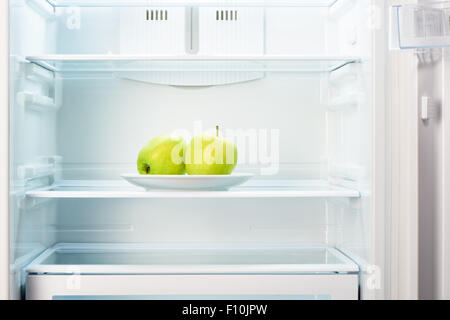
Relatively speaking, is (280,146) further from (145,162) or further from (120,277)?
(120,277)

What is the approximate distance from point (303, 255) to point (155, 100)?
56 centimetres

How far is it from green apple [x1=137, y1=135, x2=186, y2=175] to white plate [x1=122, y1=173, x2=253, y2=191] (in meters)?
0.05

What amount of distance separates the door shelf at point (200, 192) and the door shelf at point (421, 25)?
1.10ft

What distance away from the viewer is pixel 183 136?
1182 millimetres

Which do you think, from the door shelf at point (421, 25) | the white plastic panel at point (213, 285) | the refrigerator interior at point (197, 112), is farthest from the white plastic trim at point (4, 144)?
the door shelf at point (421, 25)

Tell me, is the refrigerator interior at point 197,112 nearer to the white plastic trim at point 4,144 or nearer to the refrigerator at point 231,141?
the refrigerator at point 231,141

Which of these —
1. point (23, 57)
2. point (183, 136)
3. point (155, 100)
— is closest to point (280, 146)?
point (183, 136)

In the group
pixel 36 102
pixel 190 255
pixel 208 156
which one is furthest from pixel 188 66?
pixel 190 255

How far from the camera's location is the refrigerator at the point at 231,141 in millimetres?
882

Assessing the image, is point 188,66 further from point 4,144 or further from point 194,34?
point 4,144

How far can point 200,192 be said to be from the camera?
100 centimetres

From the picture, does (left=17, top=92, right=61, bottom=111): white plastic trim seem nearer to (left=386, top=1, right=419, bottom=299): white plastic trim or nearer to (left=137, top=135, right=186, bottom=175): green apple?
(left=137, top=135, right=186, bottom=175): green apple

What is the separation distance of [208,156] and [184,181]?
0.09m

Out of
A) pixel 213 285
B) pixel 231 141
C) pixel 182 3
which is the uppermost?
pixel 182 3
